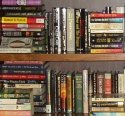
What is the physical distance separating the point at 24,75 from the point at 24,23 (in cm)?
22

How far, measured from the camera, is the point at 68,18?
1.51 meters

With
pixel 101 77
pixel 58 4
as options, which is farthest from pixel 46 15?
pixel 101 77

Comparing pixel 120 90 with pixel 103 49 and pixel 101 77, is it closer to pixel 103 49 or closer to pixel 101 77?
pixel 101 77

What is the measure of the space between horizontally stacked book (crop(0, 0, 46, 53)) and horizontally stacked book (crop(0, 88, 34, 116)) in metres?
0.19

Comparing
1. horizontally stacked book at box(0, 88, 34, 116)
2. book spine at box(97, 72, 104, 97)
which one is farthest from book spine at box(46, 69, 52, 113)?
book spine at box(97, 72, 104, 97)

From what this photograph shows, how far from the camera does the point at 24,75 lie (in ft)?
5.04

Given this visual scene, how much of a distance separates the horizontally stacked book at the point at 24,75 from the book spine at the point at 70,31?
140mm

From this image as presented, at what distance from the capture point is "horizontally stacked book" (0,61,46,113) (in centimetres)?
153

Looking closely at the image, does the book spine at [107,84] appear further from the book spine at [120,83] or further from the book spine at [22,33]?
the book spine at [22,33]

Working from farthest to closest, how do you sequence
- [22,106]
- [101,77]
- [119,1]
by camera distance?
[119,1]
[101,77]
[22,106]

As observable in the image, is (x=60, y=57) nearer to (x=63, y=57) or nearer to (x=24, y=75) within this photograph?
(x=63, y=57)

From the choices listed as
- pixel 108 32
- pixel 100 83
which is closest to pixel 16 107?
pixel 100 83

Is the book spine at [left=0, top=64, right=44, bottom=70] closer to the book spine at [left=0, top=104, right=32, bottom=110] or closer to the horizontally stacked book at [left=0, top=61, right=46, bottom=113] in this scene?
the horizontally stacked book at [left=0, top=61, right=46, bottom=113]

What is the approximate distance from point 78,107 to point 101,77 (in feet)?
0.52
